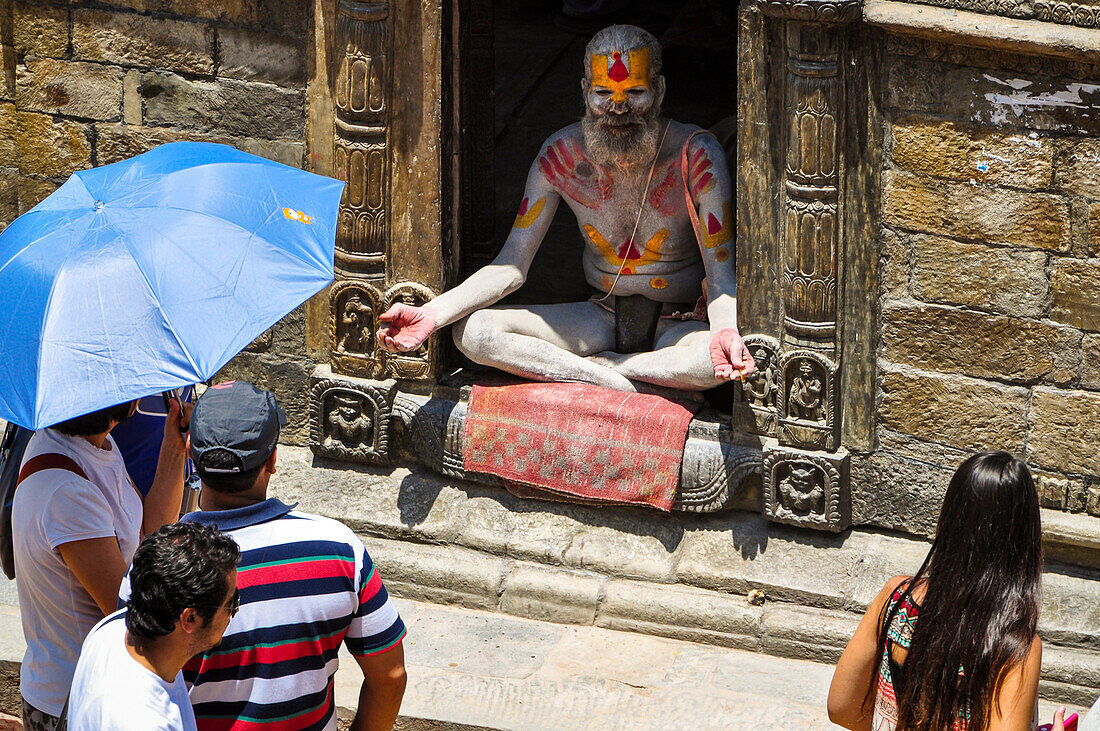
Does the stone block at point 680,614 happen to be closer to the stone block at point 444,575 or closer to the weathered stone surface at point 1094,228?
the stone block at point 444,575

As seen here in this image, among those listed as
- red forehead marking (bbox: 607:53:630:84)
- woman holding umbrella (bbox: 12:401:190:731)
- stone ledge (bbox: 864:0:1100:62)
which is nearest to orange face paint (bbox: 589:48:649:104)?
red forehead marking (bbox: 607:53:630:84)

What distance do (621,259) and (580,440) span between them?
0.79 meters

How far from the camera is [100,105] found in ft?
18.4

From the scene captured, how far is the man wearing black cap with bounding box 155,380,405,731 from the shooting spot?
2.79 m

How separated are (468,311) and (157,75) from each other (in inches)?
62.3

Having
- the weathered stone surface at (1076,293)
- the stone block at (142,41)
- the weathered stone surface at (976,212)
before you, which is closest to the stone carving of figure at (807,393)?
the weathered stone surface at (976,212)

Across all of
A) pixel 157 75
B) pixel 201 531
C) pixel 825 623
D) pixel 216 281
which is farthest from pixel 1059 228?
pixel 157 75

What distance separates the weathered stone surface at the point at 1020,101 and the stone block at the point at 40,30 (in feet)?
11.2

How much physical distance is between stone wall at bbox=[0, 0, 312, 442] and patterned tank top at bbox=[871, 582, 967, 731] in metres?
3.33

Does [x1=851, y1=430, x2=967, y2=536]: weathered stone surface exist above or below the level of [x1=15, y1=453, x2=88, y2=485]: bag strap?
below

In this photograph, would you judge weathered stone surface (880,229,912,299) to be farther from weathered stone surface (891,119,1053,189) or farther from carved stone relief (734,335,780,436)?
carved stone relief (734,335,780,436)

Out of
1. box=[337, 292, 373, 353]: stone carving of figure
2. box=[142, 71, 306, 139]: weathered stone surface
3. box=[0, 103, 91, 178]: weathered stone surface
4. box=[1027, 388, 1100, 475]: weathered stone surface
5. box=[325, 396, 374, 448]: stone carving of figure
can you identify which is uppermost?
box=[142, 71, 306, 139]: weathered stone surface

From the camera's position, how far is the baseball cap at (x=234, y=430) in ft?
9.33

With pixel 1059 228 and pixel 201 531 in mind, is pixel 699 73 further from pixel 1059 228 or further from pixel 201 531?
pixel 201 531
